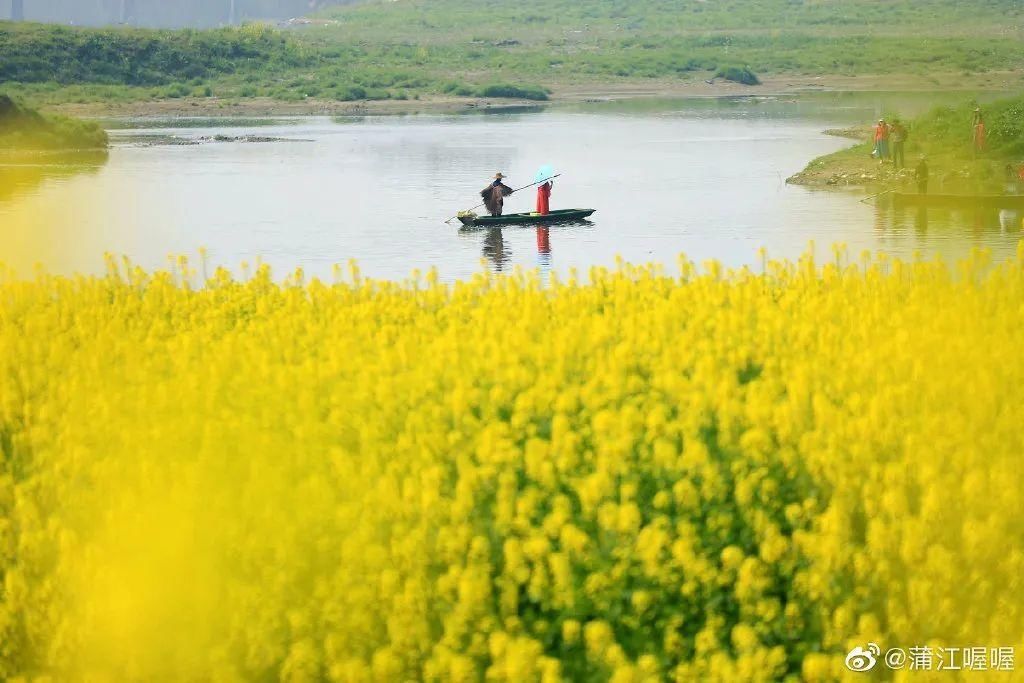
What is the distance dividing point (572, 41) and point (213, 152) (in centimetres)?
8336

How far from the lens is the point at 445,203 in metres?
33.0

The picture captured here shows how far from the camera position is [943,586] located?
526 centimetres

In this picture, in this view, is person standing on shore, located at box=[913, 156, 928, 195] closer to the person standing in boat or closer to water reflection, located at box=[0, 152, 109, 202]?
the person standing in boat

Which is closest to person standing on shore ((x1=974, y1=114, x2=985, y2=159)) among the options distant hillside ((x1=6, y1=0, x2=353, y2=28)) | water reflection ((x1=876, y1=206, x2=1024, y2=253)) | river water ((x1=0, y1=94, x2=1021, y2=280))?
river water ((x1=0, y1=94, x2=1021, y2=280))

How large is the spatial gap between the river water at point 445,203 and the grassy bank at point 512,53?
82.5 ft

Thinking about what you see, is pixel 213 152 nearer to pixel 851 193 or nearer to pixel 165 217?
pixel 165 217

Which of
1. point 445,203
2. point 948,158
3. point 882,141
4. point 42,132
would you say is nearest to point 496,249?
point 445,203

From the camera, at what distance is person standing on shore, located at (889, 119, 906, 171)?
32.5m

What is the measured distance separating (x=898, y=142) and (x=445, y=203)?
9.87 metres

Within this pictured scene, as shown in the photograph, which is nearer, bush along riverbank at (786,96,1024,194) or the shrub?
bush along riverbank at (786,96,1024,194)

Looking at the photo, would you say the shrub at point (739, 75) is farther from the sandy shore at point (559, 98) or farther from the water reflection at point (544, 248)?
the water reflection at point (544, 248)

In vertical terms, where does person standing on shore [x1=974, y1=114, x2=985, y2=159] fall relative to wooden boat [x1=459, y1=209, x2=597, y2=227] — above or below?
above

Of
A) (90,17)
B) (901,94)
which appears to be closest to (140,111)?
(901,94)

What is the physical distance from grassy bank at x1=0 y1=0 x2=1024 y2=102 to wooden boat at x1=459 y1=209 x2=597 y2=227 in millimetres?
49334
